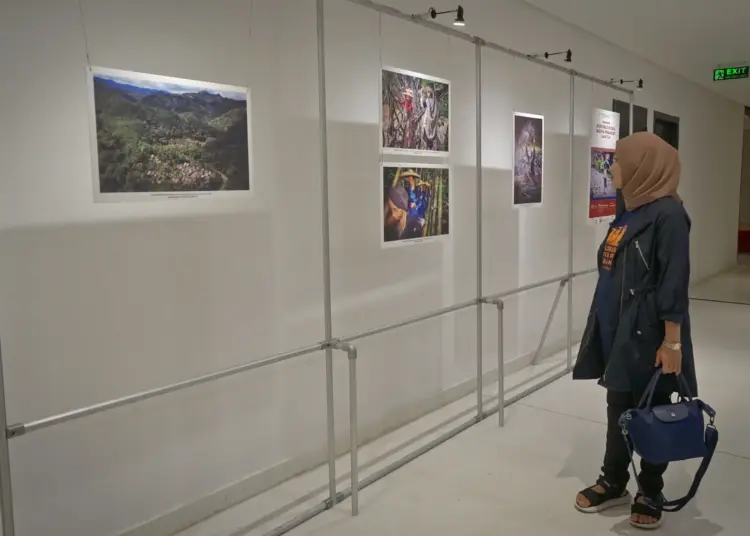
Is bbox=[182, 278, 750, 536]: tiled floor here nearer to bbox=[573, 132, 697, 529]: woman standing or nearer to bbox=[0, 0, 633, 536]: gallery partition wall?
bbox=[0, 0, 633, 536]: gallery partition wall

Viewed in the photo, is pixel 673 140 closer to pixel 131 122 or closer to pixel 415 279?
pixel 415 279

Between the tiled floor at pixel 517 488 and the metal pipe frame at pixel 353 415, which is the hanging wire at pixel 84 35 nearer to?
the metal pipe frame at pixel 353 415

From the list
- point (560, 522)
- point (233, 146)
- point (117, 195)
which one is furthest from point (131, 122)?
point (560, 522)

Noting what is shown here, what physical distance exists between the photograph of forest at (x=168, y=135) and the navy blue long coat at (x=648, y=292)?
157cm

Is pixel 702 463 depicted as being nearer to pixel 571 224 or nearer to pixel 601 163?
pixel 571 224

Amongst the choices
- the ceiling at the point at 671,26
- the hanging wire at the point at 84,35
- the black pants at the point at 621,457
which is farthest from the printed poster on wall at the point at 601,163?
the hanging wire at the point at 84,35

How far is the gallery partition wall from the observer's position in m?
2.24

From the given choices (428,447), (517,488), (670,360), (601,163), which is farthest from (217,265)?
(601,163)

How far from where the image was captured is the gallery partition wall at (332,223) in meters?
2.24

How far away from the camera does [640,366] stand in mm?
2482

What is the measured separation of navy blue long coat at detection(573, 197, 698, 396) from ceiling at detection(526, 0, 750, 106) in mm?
2658

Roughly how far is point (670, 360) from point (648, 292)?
0.88 ft

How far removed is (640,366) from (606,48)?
4.24 m

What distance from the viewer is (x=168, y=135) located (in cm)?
238
